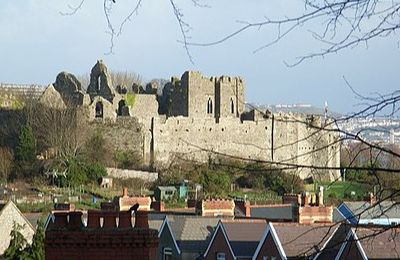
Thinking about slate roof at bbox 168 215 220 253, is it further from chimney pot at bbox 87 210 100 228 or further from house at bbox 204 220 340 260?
chimney pot at bbox 87 210 100 228

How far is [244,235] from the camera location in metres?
26.0

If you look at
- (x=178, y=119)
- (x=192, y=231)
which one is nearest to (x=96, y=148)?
(x=178, y=119)

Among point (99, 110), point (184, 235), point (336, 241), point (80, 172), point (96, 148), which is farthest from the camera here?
point (99, 110)

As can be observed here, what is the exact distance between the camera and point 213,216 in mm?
30312

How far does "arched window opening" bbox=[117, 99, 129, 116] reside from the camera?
191 ft

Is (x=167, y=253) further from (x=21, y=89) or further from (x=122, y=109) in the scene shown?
(x=21, y=89)

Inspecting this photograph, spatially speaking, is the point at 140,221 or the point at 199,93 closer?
the point at 140,221

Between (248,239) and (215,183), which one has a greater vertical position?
(215,183)

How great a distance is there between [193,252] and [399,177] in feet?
70.5

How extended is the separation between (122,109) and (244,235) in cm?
3346

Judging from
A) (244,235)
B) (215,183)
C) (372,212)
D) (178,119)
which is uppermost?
(178,119)

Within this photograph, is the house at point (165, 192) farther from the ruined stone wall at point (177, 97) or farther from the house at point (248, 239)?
the house at point (248, 239)

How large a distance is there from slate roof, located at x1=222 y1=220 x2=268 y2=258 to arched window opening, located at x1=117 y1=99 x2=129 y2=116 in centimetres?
3172

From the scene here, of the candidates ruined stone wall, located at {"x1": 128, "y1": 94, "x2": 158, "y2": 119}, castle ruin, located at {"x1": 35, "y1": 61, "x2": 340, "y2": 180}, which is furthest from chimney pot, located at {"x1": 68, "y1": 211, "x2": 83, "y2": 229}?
ruined stone wall, located at {"x1": 128, "y1": 94, "x2": 158, "y2": 119}
